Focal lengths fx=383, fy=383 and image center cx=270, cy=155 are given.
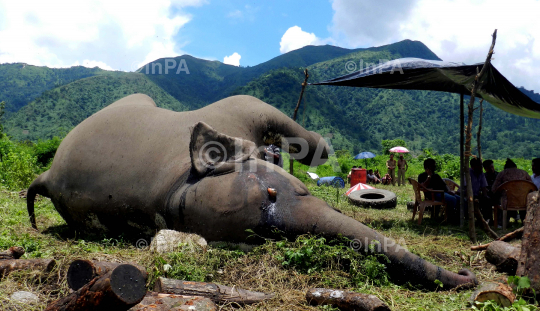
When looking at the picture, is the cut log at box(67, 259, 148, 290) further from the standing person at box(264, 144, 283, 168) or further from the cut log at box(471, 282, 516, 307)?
the standing person at box(264, 144, 283, 168)

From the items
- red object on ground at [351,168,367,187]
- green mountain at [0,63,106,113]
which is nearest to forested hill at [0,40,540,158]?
red object on ground at [351,168,367,187]

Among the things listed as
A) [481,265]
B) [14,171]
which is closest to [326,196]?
[481,265]

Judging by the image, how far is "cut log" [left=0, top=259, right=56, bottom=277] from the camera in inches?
134

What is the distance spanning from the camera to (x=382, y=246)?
3.86 metres

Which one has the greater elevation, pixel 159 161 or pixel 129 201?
pixel 159 161

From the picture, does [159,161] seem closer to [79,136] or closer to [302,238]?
[79,136]

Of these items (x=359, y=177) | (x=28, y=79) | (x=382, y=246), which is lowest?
(x=359, y=177)

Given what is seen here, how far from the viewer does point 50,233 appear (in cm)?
548

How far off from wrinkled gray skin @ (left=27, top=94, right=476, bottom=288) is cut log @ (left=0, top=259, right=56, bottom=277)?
1243 millimetres

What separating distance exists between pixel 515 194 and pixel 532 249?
3.61 metres

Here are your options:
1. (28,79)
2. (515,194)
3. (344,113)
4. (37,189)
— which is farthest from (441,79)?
(28,79)

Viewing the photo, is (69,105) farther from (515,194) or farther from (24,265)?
(515,194)

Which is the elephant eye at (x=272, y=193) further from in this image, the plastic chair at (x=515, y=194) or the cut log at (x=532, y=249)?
the plastic chair at (x=515, y=194)

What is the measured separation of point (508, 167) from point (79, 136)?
7.36m
